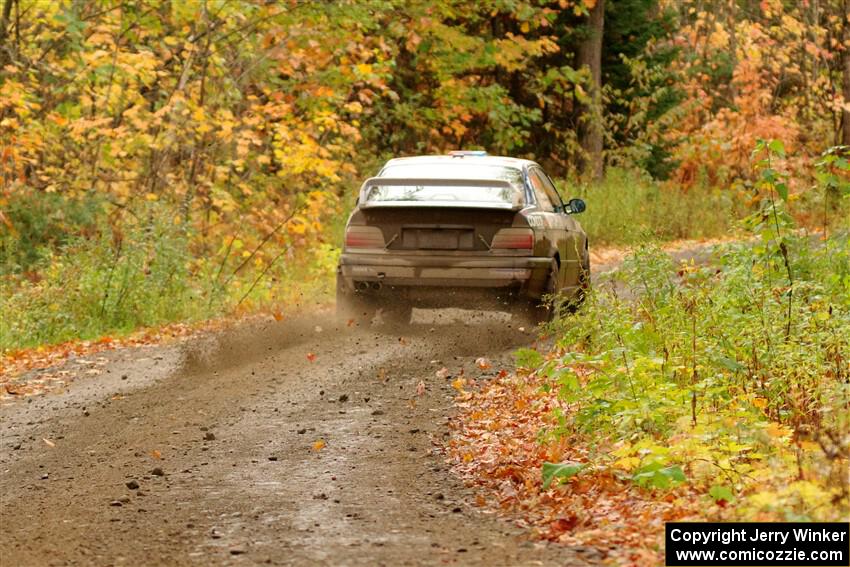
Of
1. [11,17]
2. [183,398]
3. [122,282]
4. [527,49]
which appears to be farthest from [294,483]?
[527,49]

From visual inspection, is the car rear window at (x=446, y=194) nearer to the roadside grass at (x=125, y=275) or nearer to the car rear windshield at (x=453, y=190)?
the car rear windshield at (x=453, y=190)

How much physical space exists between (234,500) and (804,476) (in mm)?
3063

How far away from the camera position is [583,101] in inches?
1081

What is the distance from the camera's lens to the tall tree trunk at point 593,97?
2811 cm

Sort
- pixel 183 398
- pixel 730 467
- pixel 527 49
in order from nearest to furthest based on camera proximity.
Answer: pixel 730 467, pixel 183 398, pixel 527 49

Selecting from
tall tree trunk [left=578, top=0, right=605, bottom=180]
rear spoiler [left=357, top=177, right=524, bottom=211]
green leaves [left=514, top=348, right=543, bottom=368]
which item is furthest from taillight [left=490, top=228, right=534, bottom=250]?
tall tree trunk [left=578, top=0, right=605, bottom=180]

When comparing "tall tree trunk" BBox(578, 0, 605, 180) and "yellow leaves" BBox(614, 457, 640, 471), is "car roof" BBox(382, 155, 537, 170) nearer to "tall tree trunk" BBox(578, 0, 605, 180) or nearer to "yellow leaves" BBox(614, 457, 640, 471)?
"yellow leaves" BBox(614, 457, 640, 471)

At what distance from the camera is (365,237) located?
42.3ft

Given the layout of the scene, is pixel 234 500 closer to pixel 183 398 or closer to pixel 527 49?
pixel 183 398

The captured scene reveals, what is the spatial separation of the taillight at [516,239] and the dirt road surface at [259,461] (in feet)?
3.40

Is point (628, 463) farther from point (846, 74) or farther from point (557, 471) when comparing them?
point (846, 74)

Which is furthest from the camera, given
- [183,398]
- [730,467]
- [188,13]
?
[188,13]

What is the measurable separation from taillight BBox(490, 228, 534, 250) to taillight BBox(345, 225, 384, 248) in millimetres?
1250

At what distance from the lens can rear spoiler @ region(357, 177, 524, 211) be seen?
12531 mm
